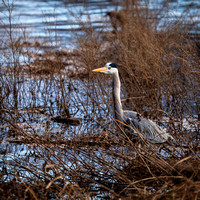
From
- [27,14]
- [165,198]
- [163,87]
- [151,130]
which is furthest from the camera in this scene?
[27,14]

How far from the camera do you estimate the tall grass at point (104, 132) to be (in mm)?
3146

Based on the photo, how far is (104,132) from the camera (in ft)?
11.3

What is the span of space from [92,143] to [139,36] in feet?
8.44

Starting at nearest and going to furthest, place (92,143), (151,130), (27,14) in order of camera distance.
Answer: (92,143), (151,130), (27,14)

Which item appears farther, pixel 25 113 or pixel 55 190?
pixel 25 113

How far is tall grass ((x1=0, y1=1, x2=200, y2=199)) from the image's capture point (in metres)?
3.15

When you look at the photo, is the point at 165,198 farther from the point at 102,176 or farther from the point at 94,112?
the point at 94,112

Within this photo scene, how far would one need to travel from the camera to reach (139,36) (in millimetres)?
6305

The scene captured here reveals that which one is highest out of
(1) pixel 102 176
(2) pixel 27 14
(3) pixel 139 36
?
(2) pixel 27 14

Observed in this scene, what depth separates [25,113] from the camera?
587cm

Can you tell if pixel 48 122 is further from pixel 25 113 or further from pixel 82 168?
pixel 82 168

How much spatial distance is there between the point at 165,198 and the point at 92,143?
5.93 feet

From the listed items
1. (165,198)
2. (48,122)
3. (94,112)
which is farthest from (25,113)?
(165,198)

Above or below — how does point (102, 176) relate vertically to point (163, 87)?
below
